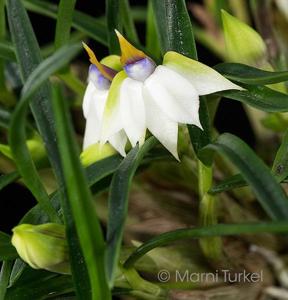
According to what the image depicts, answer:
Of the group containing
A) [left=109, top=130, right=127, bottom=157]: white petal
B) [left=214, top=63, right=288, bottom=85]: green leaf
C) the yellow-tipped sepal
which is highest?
the yellow-tipped sepal

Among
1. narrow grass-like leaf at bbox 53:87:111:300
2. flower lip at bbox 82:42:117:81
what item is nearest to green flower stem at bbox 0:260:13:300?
narrow grass-like leaf at bbox 53:87:111:300

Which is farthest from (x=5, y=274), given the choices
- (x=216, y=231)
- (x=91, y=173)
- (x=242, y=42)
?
(x=242, y=42)

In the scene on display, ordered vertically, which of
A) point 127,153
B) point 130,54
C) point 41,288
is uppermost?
point 130,54

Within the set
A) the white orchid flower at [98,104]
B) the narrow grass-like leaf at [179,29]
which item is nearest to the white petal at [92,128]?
the white orchid flower at [98,104]

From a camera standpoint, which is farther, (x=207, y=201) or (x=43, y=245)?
(x=207, y=201)

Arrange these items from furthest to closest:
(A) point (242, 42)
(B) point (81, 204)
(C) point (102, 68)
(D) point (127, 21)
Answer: (D) point (127, 21), (A) point (242, 42), (C) point (102, 68), (B) point (81, 204)

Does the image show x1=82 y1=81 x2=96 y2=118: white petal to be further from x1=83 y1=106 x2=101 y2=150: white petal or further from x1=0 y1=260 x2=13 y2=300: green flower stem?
x1=0 y1=260 x2=13 y2=300: green flower stem

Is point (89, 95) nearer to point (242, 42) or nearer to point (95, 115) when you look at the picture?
point (95, 115)
